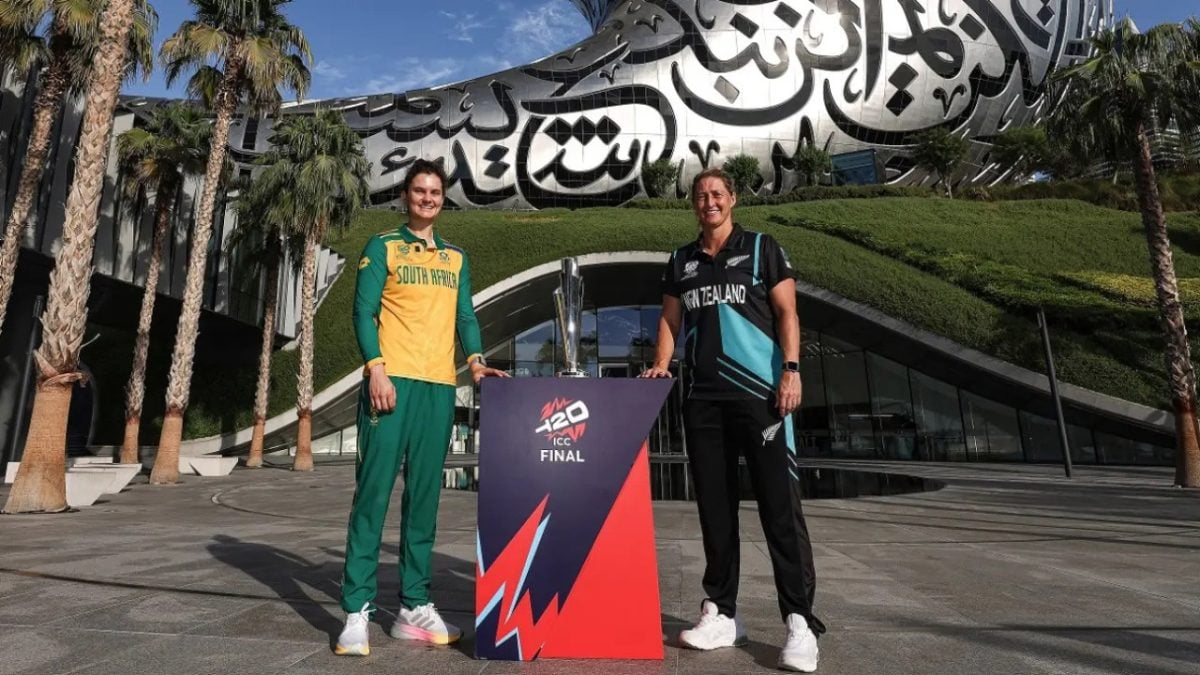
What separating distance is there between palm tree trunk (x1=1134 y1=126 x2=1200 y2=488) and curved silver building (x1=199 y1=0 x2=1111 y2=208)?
31.1 meters

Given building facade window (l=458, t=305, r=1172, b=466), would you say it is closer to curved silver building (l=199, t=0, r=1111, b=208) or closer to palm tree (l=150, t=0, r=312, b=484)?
palm tree (l=150, t=0, r=312, b=484)

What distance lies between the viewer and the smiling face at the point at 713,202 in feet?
10.6

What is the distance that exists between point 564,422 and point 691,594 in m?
2.00

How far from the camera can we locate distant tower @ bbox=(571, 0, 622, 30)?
2298 inches

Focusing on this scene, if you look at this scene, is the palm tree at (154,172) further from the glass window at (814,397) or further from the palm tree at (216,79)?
the glass window at (814,397)

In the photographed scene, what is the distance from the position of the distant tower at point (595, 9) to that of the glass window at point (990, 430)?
48.4 m

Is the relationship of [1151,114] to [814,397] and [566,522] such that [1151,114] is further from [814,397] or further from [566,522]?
[566,522]

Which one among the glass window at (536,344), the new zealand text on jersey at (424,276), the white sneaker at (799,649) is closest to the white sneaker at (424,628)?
the white sneaker at (799,649)

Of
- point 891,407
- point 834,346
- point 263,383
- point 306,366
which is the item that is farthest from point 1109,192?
point 263,383

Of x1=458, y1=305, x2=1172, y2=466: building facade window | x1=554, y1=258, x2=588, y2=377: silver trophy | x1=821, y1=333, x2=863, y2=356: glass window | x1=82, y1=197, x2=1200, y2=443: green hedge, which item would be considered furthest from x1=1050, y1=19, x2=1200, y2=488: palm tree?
x1=554, y1=258, x2=588, y2=377: silver trophy

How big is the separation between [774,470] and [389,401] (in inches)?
76.6

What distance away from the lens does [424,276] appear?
10.9ft

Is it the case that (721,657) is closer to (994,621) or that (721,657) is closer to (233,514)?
(994,621)

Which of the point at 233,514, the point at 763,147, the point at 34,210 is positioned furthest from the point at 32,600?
the point at 763,147
